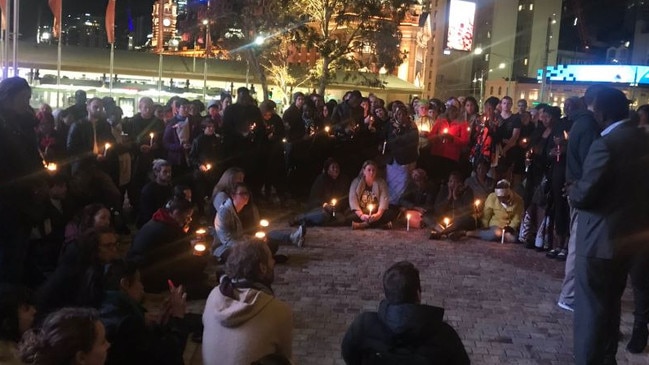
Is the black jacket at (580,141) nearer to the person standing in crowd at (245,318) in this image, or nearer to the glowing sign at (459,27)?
the person standing in crowd at (245,318)

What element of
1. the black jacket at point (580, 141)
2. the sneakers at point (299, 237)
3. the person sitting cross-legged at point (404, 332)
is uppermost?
the black jacket at point (580, 141)

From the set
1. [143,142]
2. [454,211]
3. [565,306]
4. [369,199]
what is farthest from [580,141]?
[143,142]

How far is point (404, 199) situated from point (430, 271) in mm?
2940

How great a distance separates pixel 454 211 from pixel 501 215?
717 millimetres

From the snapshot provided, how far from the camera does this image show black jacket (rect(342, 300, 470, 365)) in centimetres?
332

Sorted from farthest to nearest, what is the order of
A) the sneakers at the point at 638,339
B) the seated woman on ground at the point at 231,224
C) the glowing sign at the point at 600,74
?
the glowing sign at the point at 600,74
the seated woman on ground at the point at 231,224
the sneakers at the point at 638,339

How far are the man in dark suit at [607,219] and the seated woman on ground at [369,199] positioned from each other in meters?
5.89

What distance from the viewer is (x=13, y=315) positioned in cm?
415

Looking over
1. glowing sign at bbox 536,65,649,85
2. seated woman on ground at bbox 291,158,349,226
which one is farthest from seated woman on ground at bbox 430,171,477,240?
glowing sign at bbox 536,65,649,85

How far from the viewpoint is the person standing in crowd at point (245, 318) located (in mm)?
3674

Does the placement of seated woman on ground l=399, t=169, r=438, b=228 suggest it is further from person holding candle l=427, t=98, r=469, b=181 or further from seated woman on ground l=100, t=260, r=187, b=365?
seated woman on ground l=100, t=260, r=187, b=365

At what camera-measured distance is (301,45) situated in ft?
67.5

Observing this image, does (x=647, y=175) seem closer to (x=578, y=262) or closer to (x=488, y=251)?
(x=578, y=262)

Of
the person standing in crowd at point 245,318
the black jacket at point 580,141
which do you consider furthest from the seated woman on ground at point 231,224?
the person standing in crowd at point 245,318
